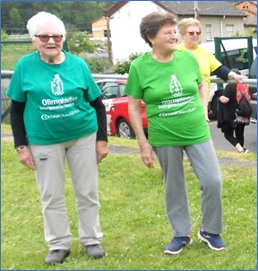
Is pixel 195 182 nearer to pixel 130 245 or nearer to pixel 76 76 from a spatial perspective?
pixel 130 245

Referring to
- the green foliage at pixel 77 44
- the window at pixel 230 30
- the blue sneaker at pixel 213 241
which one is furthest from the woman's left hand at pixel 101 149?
the window at pixel 230 30

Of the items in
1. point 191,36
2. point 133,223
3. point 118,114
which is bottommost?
point 118,114

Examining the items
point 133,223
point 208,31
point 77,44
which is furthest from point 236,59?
point 208,31

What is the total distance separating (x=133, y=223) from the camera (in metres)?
4.70

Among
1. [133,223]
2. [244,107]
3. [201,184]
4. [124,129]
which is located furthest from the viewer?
[124,129]

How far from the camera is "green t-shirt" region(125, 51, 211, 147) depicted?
375 centimetres

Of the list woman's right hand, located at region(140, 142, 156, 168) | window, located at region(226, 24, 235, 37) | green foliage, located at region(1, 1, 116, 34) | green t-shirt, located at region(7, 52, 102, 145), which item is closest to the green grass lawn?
woman's right hand, located at region(140, 142, 156, 168)

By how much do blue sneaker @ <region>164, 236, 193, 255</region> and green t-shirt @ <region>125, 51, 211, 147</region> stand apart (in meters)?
0.70

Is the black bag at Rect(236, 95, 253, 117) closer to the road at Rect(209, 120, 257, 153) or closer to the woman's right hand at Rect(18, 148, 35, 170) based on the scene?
the road at Rect(209, 120, 257, 153)

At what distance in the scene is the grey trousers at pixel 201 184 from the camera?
385cm

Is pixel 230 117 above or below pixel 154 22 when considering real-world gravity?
below

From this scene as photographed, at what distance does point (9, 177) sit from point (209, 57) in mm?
2753

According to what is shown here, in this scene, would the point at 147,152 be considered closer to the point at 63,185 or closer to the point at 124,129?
the point at 63,185

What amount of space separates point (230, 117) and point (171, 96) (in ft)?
18.2
